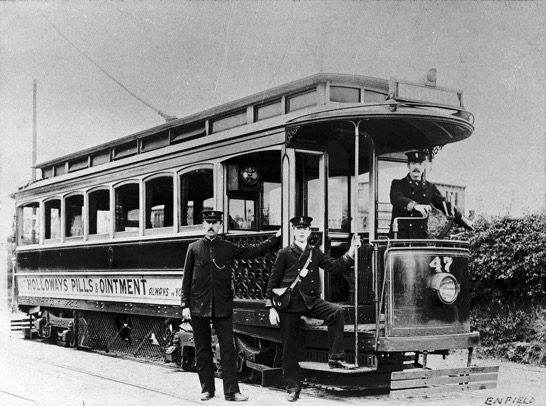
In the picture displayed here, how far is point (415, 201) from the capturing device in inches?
295

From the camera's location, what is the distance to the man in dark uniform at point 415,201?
738 centimetres

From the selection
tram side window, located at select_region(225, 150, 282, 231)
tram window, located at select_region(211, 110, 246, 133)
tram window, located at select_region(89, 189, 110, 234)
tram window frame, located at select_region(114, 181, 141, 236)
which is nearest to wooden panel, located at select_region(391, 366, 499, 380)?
tram side window, located at select_region(225, 150, 282, 231)

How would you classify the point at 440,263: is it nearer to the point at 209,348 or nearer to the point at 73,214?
the point at 209,348

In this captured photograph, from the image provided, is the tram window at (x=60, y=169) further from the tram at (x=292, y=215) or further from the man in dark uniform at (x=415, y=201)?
the man in dark uniform at (x=415, y=201)

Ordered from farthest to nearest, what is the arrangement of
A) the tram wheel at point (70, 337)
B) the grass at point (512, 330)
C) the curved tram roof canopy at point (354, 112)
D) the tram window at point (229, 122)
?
the tram wheel at point (70, 337) < the grass at point (512, 330) < the tram window at point (229, 122) < the curved tram roof canopy at point (354, 112)

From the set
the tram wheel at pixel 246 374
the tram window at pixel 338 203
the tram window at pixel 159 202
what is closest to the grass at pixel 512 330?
the tram window at pixel 338 203

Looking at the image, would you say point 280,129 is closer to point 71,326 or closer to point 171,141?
point 171,141

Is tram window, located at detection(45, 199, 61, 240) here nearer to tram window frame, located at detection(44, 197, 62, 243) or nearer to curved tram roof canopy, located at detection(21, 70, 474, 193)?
tram window frame, located at detection(44, 197, 62, 243)

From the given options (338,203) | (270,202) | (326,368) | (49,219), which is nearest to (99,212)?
(49,219)

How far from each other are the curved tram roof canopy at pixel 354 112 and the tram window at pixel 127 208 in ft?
6.29

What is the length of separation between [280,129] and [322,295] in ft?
6.00

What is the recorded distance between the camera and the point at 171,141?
9.71 meters

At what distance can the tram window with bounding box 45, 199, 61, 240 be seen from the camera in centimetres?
1299

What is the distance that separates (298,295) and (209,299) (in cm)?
86
